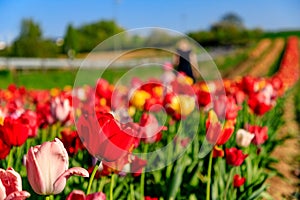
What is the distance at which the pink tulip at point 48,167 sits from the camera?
137 centimetres

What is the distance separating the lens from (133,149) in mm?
2891

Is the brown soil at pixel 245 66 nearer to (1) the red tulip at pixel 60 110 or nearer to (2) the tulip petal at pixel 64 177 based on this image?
(1) the red tulip at pixel 60 110

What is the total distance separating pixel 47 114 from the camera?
301cm

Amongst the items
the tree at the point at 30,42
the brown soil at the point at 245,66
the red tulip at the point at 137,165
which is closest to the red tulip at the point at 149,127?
the red tulip at the point at 137,165

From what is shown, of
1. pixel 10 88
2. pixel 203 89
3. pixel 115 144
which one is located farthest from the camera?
pixel 10 88

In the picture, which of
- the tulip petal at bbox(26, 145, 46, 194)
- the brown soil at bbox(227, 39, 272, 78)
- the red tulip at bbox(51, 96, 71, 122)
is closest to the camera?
the tulip petal at bbox(26, 145, 46, 194)

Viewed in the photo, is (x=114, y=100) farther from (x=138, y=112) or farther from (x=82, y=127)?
(x=82, y=127)

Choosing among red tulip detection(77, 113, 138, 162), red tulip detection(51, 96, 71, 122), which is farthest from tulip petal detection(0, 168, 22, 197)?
red tulip detection(51, 96, 71, 122)

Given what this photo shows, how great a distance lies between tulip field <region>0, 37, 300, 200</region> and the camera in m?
1.40

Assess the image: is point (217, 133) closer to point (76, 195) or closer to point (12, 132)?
point (12, 132)

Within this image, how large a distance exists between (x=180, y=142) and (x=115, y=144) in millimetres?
1945

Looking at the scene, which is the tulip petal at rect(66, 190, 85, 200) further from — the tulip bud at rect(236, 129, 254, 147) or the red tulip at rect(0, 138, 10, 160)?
the tulip bud at rect(236, 129, 254, 147)

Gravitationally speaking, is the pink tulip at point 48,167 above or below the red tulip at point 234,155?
above

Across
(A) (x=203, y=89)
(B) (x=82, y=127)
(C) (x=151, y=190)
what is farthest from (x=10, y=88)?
(B) (x=82, y=127)
